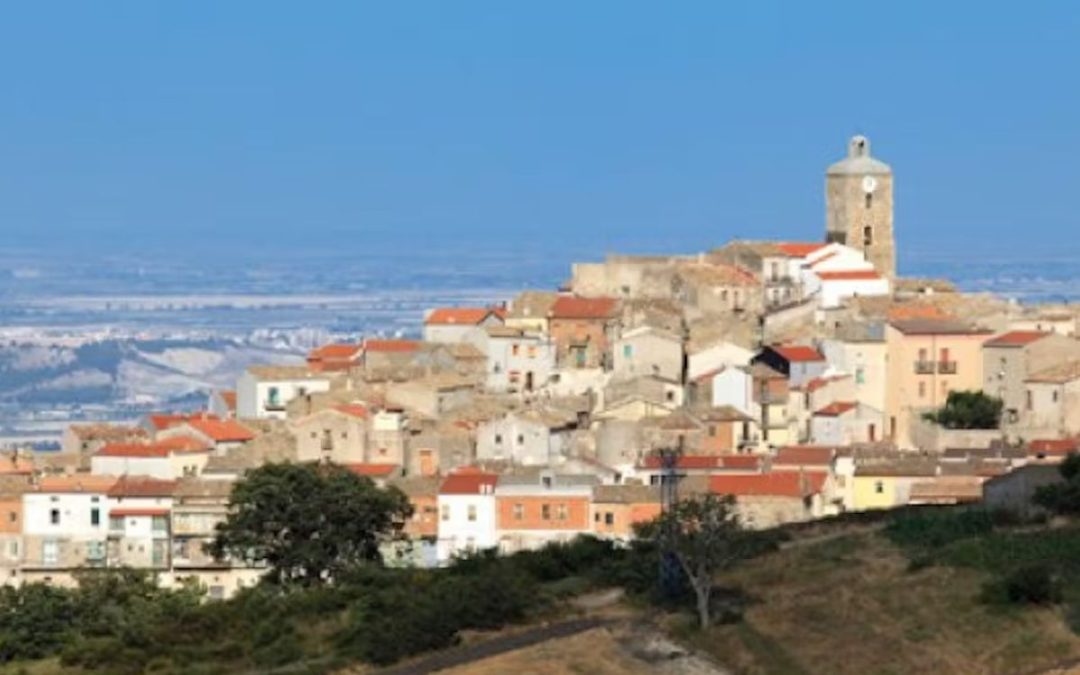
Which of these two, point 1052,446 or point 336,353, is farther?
point 336,353

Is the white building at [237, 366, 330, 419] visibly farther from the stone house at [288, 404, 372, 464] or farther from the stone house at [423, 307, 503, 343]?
the stone house at [288, 404, 372, 464]

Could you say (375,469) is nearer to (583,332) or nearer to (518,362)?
(518,362)

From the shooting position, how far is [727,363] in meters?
82.9

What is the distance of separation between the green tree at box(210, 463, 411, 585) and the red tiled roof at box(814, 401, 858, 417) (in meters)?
15.5

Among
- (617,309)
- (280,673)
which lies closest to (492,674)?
(280,673)

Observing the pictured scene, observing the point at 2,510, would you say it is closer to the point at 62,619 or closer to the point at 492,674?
the point at 62,619

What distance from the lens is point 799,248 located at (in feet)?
310

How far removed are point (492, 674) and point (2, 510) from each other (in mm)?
34865

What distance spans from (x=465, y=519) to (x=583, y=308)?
17488 millimetres

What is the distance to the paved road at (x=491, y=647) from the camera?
4281 cm

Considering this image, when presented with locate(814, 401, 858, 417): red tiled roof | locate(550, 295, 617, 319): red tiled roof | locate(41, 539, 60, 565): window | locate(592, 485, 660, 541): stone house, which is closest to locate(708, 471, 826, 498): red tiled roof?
locate(592, 485, 660, 541): stone house

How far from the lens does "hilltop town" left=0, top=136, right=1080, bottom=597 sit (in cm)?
7194

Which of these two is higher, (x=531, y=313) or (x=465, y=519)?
(x=531, y=313)

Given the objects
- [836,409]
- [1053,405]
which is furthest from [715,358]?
[1053,405]
